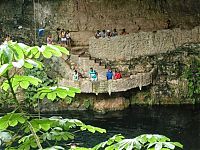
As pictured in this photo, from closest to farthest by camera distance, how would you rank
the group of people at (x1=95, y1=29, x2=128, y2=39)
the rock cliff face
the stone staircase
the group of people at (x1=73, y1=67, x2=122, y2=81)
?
1. the group of people at (x1=73, y1=67, x2=122, y2=81)
2. the stone staircase
3. the group of people at (x1=95, y1=29, x2=128, y2=39)
4. the rock cliff face

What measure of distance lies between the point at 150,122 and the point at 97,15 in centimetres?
615

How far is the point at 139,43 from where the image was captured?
17.3 meters

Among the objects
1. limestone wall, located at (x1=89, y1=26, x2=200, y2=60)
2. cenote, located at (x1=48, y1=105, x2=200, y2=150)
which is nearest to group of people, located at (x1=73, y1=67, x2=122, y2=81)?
limestone wall, located at (x1=89, y1=26, x2=200, y2=60)

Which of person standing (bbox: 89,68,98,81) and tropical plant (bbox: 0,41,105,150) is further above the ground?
tropical plant (bbox: 0,41,105,150)

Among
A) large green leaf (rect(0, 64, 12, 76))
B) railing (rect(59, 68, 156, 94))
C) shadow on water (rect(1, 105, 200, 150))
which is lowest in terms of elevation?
shadow on water (rect(1, 105, 200, 150))

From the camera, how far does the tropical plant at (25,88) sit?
171cm

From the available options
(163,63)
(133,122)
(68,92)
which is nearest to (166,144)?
(68,92)

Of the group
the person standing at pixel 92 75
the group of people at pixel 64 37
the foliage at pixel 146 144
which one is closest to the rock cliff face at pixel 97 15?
the group of people at pixel 64 37

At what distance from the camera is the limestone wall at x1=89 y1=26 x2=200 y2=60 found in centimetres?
1722

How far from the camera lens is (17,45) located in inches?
68.9

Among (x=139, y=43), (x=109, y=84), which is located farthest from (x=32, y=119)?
(x=139, y=43)

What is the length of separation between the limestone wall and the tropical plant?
1501cm

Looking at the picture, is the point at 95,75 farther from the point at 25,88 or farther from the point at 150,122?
the point at 25,88

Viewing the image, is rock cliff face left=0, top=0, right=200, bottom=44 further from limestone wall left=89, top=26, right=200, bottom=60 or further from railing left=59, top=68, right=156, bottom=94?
railing left=59, top=68, right=156, bottom=94
